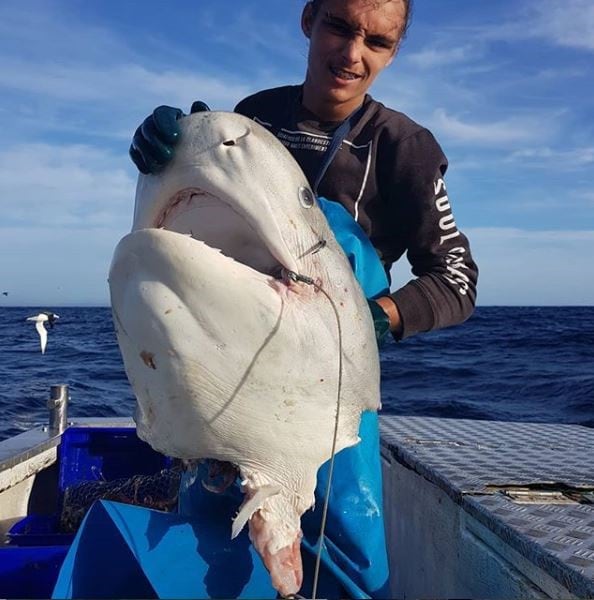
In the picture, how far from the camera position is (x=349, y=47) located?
2.37 meters

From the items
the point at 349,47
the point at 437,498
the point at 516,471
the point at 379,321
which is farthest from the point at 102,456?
the point at 349,47

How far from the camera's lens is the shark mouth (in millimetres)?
1637

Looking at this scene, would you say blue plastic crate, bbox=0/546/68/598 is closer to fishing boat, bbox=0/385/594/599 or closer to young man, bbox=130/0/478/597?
fishing boat, bbox=0/385/594/599

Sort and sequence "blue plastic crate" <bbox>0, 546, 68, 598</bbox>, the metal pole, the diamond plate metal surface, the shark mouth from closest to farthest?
the shark mouth
the diamond plate metal surface
"blue plastic crate" <bbox>0, 546, 68, 598</bbox>
the metal pole

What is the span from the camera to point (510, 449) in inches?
133

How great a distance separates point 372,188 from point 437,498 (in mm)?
1210

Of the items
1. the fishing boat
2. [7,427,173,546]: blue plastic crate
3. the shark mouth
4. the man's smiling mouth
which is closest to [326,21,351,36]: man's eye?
the man's smiling mouth

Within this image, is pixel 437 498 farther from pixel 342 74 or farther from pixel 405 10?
pixel 405 10

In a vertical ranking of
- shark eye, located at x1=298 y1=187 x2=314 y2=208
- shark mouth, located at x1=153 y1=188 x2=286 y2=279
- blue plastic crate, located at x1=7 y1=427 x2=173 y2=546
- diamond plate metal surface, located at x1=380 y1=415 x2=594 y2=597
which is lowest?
blue plastic crate, located at x1=7 y1=427 x2=173 y2=546

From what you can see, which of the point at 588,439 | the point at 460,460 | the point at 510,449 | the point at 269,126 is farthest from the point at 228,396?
the point at 588,439

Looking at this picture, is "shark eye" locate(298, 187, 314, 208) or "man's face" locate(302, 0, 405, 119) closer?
"shark eye" locate(298, 187, 314, 208)

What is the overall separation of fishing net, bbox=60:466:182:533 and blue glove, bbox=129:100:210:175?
86.8 inches

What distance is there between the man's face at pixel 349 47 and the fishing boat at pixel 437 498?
1.42 metres

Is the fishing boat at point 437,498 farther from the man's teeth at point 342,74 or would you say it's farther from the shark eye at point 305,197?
the man's teeth at point 342,74
